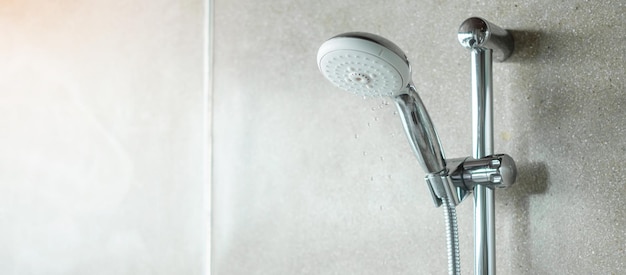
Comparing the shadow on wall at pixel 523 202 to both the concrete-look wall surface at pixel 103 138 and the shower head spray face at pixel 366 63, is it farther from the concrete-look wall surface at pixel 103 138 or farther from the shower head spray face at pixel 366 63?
the concrete-look wall surface at pixel 103 138

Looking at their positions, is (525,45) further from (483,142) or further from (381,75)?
(381,75)

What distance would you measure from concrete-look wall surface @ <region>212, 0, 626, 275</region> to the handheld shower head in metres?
0.15

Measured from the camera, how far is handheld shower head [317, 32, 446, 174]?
73 cm

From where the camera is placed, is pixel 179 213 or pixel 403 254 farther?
pixel 179 213

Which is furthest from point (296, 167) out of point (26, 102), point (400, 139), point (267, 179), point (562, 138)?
point (26, 102)

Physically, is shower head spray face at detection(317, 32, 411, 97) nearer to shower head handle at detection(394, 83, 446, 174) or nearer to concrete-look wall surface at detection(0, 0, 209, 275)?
shower head handle at detection(394, 83, 446, 174)

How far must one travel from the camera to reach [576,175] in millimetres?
842

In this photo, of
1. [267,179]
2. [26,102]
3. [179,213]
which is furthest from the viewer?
[26,102]

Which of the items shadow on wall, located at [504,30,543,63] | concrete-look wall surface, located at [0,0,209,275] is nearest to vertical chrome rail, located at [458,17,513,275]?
shadow on wall, located at [504,30,543,63]

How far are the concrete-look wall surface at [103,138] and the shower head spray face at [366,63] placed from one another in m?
0.62

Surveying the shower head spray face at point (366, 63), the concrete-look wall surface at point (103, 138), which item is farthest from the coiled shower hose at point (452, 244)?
the concrete-look wall surface at point (103, 138)

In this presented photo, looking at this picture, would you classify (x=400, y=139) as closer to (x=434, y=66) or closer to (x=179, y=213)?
(x=434, y=66)

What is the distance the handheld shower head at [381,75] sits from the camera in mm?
730

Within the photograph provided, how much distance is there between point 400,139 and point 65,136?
2.45ft
